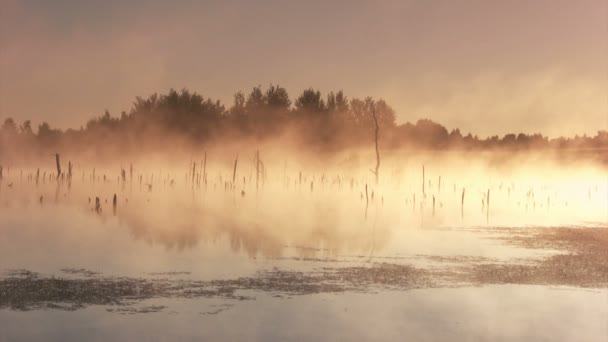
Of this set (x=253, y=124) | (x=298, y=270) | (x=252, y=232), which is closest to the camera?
(x=298, y=270)

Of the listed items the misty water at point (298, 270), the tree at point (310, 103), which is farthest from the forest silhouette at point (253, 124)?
the misty water at point (298, 270)

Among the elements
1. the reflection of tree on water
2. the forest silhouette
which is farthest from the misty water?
the forest silhouette

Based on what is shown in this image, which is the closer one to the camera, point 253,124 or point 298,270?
point 298,270

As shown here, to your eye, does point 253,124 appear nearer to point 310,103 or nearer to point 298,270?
point 310,103

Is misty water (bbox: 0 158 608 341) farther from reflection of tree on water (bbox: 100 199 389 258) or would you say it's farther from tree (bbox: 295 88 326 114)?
tree (bbox: 295 88 326 114)

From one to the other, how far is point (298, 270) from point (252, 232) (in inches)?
228

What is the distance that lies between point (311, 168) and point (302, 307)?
51.5 meters

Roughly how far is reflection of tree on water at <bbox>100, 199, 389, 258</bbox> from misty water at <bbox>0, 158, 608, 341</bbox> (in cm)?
5

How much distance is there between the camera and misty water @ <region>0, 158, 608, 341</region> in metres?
11.5

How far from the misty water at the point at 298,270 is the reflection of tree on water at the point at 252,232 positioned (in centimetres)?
5

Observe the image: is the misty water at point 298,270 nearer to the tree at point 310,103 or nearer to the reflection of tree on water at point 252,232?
the reflection of tree on water at point 252,232

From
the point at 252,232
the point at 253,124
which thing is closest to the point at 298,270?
the point at 252,232

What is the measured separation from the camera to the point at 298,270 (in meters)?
15.3

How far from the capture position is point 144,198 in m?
31.6
